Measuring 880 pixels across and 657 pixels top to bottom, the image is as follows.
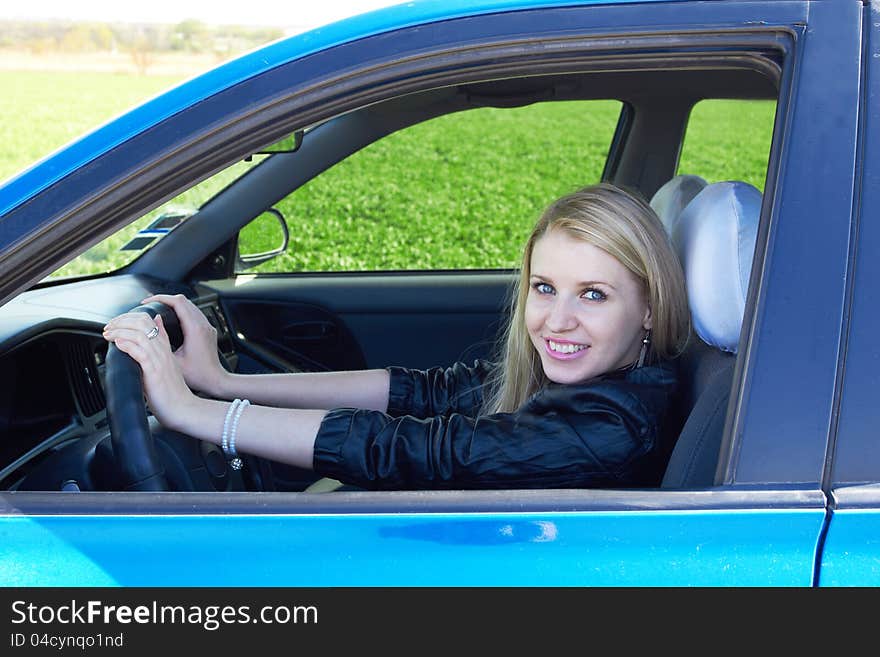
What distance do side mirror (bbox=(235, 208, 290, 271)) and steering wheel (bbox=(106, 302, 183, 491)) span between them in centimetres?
121

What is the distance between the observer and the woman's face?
1571 millimetres

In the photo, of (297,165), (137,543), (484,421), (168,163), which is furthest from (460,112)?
(137,543)

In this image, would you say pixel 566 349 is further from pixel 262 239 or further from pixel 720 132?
pixel 720 132

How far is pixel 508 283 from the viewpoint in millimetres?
2895

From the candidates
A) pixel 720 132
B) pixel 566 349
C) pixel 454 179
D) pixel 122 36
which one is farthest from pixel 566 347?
pixel 122 36

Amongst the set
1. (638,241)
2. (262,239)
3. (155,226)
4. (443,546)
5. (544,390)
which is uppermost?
(262,239)

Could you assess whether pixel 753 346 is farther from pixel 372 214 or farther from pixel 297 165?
pixel 372 214

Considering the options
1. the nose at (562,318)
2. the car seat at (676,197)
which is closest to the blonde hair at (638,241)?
the nose at (562,318)

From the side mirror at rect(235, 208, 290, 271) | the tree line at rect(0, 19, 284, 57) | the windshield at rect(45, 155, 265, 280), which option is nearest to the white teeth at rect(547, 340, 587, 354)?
the windshield at rect(45, 155, 265, 280)

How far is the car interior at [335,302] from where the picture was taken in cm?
144

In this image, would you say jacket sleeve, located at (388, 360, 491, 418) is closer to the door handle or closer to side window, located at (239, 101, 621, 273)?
side window, located at (239, 101, 621, 273)

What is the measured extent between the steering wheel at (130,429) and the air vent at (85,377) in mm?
387

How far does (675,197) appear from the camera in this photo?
6.27 ft

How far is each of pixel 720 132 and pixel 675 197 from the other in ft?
6.51
